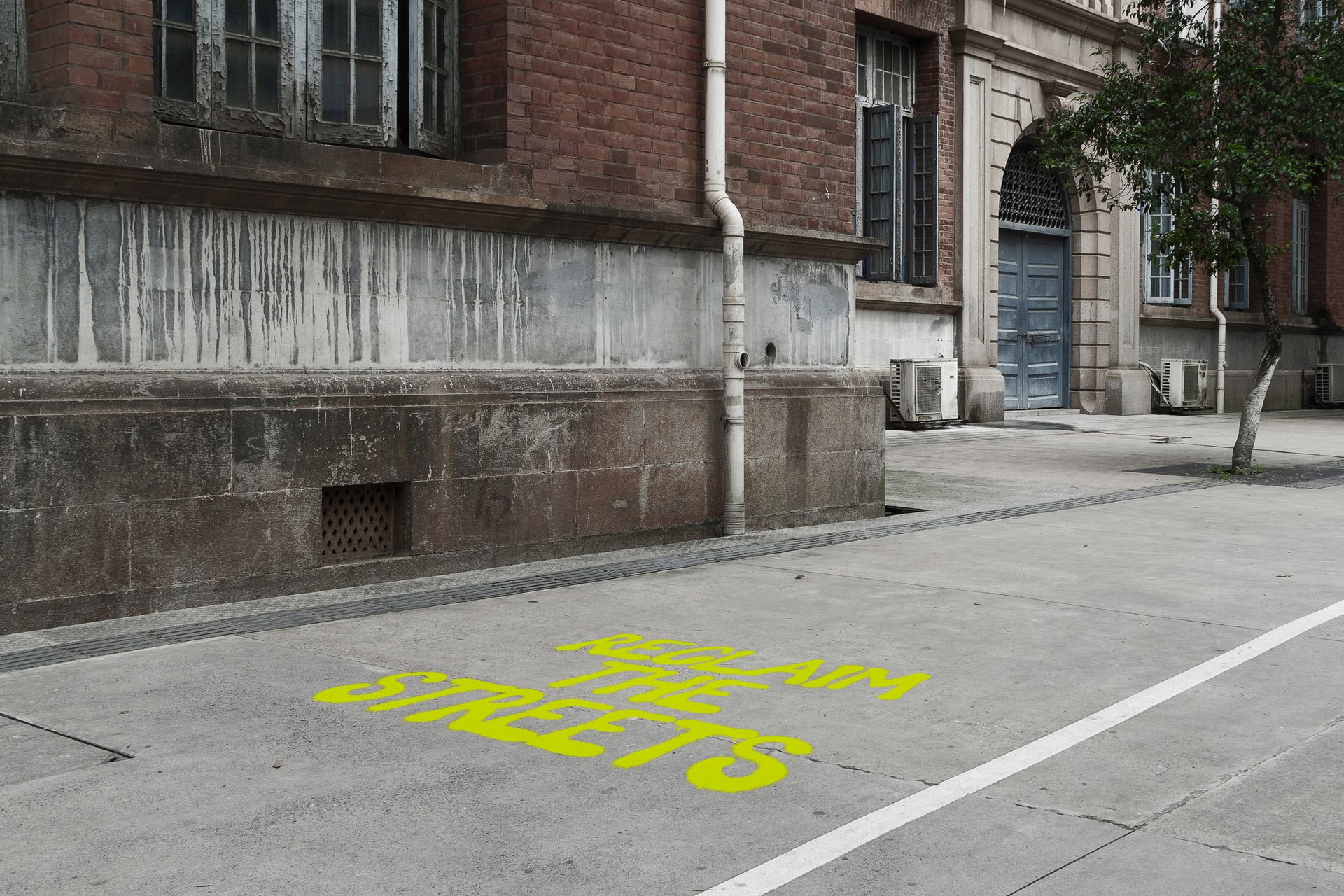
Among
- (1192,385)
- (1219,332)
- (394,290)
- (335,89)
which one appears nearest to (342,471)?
(394,290)

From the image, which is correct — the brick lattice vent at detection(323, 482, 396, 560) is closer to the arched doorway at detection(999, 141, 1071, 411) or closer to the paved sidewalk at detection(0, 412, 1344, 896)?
the paved sidewalk at detection(0, 412, 1344, 896)

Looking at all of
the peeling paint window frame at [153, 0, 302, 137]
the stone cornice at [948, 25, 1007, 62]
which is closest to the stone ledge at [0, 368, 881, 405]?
the peeling paint window frame at [153, 0, 302, 137]

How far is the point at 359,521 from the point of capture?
7742 millimetres

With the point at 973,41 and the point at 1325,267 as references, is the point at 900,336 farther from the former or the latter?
the point at 1325,267

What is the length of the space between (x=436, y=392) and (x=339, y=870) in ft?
15.4

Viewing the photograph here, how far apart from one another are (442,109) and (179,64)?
179 centimetres

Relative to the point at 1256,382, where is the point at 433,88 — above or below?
above

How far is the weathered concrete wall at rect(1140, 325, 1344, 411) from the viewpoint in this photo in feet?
84.8

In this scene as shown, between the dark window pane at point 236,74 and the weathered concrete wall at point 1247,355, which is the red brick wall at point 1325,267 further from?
the dark window pane at point 236,74

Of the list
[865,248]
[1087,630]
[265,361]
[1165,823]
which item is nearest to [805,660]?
[1087,630]

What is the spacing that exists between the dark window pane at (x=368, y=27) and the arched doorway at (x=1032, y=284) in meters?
15.0

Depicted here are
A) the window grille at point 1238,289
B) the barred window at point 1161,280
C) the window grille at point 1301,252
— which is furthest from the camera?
the window grille at point 1301,252

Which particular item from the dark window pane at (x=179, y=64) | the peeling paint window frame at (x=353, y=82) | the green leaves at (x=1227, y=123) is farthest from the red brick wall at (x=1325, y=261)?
the dark window pane at (x=179, y=64)

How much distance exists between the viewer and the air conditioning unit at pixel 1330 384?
98.2ft
